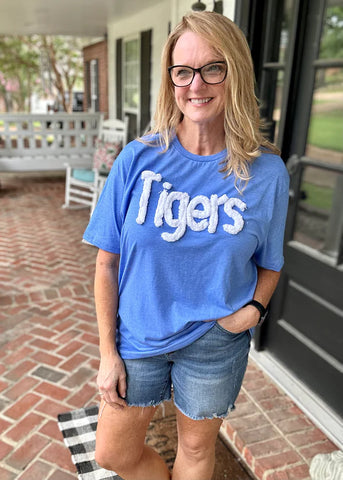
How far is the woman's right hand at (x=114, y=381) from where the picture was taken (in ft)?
3.88

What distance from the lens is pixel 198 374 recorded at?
3.89 ft

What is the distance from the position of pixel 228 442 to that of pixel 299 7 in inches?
84.9

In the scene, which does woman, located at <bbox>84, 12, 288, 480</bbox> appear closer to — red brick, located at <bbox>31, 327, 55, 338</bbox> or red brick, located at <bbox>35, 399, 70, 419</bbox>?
red brick, located at <bbox>35, 399, 70, 419</bbox>

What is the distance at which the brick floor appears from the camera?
6.27ft

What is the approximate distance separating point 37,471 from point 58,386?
575mm

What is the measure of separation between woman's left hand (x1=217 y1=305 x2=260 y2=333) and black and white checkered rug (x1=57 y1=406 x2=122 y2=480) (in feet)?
3.55

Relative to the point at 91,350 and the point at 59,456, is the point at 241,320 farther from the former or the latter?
the point at 91,350

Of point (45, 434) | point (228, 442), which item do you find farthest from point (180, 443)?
point (45, 434)

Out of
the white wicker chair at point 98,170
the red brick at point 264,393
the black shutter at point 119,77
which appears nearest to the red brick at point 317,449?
the red brick at point 264,393

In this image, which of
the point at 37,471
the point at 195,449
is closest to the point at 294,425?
the point at 195,449

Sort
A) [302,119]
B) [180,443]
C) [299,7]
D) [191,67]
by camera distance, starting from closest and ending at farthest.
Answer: [191,67], [180,443], [299,7], [302,119]

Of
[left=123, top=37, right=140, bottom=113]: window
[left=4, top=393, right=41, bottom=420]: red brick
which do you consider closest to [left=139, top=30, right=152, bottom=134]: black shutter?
[left=123, top=37, right=140, bottom=113]: window

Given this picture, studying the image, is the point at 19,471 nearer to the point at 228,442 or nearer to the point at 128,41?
the point at 228,442

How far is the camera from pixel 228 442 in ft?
6.80
